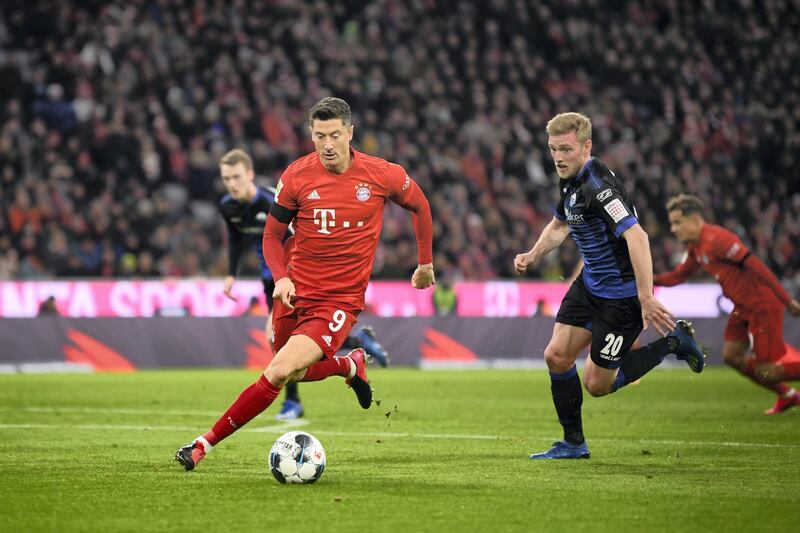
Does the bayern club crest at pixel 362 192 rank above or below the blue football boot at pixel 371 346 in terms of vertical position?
above

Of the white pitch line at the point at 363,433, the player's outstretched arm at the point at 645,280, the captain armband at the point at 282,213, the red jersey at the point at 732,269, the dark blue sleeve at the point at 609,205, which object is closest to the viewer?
the player's outstretched arm at the point at 645,280

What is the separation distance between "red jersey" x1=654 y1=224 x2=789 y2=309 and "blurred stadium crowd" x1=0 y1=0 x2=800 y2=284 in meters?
10.3

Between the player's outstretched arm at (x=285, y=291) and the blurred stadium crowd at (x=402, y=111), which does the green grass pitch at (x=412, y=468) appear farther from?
the blurred stadium crowd at (x=402, y=111)

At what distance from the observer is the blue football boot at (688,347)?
8.98 metres

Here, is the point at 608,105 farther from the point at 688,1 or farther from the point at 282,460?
the point at 282,460

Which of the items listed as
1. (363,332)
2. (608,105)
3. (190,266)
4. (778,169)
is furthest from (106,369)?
(778,169)

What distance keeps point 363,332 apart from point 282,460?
17.2 feet

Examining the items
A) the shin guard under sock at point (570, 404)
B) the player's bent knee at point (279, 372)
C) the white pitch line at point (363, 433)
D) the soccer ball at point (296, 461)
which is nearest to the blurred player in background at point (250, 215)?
the white pitch line at point (363, 433)

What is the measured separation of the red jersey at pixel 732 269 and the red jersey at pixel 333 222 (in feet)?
17.2

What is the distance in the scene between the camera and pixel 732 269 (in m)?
13.0

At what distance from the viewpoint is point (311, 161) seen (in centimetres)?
817

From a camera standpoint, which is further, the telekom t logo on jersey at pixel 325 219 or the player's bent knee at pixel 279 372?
the telekom t logo on jersey at pixel 325 219

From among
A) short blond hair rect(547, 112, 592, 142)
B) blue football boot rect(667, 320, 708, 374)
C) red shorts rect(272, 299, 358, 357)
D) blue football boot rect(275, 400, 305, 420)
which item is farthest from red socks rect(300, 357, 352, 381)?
blue football boot rect(275, 400, 305, 420)

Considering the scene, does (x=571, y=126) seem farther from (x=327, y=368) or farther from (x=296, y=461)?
(x=296, y=461)
